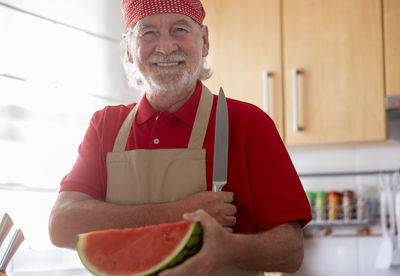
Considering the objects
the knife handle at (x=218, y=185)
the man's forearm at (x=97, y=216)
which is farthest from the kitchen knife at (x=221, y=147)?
the man's forearm at (x=97, y=216)

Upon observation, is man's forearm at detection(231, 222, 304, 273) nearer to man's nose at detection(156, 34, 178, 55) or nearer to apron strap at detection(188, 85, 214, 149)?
apron strap at detection(188, 85, 214, 149)

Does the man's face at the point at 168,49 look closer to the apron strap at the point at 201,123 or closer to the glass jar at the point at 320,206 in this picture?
the apron strap at the point at 201,123

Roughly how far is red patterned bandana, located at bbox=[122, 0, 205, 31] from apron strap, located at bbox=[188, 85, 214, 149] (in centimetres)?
21

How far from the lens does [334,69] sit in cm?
267

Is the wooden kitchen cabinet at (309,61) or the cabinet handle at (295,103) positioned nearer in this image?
the wooden kitchen cabinet at (309,61)

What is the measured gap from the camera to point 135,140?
145 cm

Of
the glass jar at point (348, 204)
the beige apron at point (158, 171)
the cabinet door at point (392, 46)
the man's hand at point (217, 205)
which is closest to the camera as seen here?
the man's hand at point (217, 205)

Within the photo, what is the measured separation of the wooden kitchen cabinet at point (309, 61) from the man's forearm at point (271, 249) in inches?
58.8

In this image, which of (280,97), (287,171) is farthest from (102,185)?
(280,97)

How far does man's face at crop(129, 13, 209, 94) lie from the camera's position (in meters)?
1.40

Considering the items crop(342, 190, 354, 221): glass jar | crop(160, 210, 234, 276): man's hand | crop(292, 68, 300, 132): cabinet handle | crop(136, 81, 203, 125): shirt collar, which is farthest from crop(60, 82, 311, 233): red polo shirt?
crop(342, 190, 354, 221): glass jar

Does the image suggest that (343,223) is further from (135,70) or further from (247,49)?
(135,70)

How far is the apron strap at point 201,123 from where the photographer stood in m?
1.37

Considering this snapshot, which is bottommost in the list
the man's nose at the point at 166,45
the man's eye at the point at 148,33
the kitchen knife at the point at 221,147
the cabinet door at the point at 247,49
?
the kitchen knife at the point at 221,147
